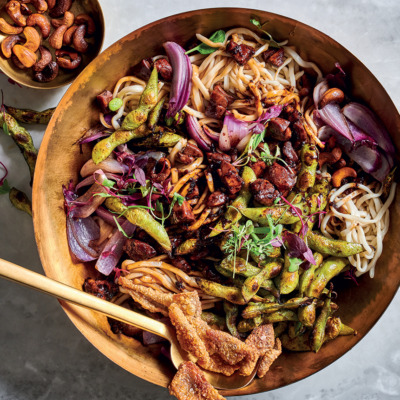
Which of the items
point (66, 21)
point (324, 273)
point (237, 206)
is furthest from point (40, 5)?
point (324, 273)

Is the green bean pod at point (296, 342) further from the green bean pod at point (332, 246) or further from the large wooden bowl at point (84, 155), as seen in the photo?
the green bean pod at point (332, 246)

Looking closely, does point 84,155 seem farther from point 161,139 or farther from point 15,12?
point 15,12

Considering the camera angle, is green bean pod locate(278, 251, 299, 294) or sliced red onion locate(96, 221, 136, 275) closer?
green bean pod locate(278, 251, 299, 294)

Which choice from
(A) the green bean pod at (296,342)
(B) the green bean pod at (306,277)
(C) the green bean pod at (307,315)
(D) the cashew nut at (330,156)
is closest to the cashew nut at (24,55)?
(D) the cashew nut at (330,156)

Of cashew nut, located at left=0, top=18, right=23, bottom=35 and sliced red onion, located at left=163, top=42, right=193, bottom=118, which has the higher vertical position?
sliced red onion, located at left=163, top=42, right=193, bottom=118

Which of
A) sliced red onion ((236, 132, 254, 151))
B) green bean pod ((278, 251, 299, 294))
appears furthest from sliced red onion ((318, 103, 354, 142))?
green bean pod ((278, 251, 299, 294))

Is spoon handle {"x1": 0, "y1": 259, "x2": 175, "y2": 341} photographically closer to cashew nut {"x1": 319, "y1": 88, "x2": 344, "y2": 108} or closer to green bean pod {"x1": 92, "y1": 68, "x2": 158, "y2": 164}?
green bean pod {"x1": 92, "y1": 68, "x2": 158, "y2": 164}

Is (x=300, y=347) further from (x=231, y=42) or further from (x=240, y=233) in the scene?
(x=231, y=42)
